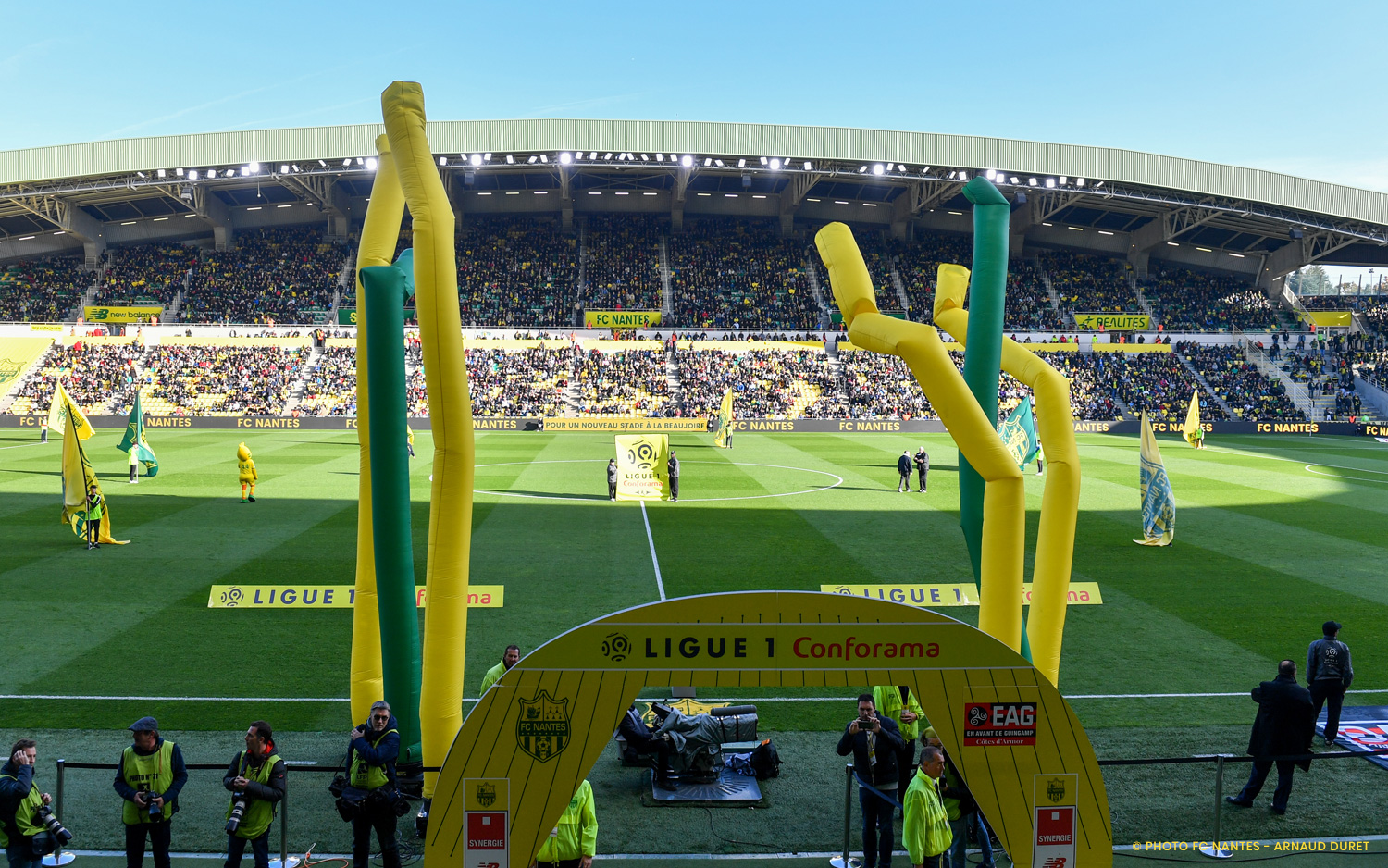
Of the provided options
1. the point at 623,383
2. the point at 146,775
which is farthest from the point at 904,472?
the point at 623,383

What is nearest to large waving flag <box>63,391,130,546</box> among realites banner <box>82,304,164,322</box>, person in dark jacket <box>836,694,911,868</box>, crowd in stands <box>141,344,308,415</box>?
person in dark jacket <box>836,694,911,868</box>

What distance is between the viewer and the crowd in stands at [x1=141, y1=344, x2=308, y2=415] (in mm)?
54156

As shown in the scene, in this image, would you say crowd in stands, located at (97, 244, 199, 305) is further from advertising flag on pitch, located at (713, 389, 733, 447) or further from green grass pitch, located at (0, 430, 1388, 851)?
advertising flag on pitch, located at (713, 389, 733, 447)

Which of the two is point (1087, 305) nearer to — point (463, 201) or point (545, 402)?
point (545, 402)

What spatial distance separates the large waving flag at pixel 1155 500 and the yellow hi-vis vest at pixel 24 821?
19835 millimetres

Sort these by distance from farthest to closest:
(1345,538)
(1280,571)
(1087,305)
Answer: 1. (1087,305)
2. (1345,538)
3. (1280,571)

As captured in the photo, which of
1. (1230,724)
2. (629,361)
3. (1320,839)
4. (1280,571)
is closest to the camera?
(1320,839)

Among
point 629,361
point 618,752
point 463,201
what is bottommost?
point 618,752

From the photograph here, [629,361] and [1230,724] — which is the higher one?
[629,361]

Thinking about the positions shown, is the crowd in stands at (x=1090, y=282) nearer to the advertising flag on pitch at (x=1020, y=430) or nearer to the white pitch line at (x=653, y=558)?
the advertising flag on pitch at (x=1020, y=430)

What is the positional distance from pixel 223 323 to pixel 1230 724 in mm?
63434

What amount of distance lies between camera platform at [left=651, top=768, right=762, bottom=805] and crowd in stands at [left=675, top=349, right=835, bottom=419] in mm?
44304

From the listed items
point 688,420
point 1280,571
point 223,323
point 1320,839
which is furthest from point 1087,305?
point 1320,839

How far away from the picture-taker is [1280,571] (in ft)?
60.3
